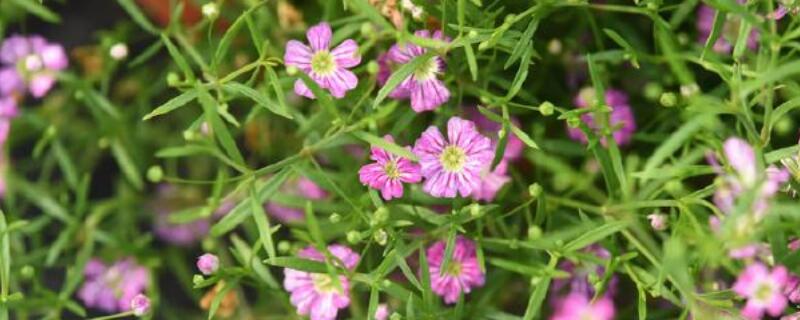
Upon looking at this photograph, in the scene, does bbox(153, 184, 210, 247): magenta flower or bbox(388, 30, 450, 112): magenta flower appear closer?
bbox(388, 30, 450, 112): magenta flower

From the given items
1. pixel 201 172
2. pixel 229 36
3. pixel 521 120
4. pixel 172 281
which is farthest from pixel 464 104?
pixel 172 281

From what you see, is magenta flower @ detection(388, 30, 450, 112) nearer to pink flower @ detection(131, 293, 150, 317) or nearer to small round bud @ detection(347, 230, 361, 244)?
small round bud @ detection(347, 230, 361, 244)

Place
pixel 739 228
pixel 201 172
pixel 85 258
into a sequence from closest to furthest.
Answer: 1. pixel 739 228
2. pixel 85 258
3. pixel 201 172

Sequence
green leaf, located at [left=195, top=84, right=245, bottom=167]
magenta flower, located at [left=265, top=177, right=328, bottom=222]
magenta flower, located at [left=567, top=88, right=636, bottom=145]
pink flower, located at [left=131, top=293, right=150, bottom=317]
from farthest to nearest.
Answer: magenta flower, located at [left=265, top=177, right=328, bottom=222] < magenta flower, located at [left=567, top=88, right=636, bottom=145] < pink flower, located at [left=131, top=293, right=150, bottom=317] < green leaf, located at [left=195, top=84, right=245, bottom=167]

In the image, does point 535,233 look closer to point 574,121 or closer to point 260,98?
point 574,121

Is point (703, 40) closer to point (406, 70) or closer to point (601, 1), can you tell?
point (601, 1)

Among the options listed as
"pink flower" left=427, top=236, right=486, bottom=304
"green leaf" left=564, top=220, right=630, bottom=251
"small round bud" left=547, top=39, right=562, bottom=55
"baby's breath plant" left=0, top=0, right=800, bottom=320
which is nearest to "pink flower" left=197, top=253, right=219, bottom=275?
"baby's breath plant" left=0, top=0, right=800, bottom=320

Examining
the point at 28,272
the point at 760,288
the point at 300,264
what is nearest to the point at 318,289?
the point at 300,264
